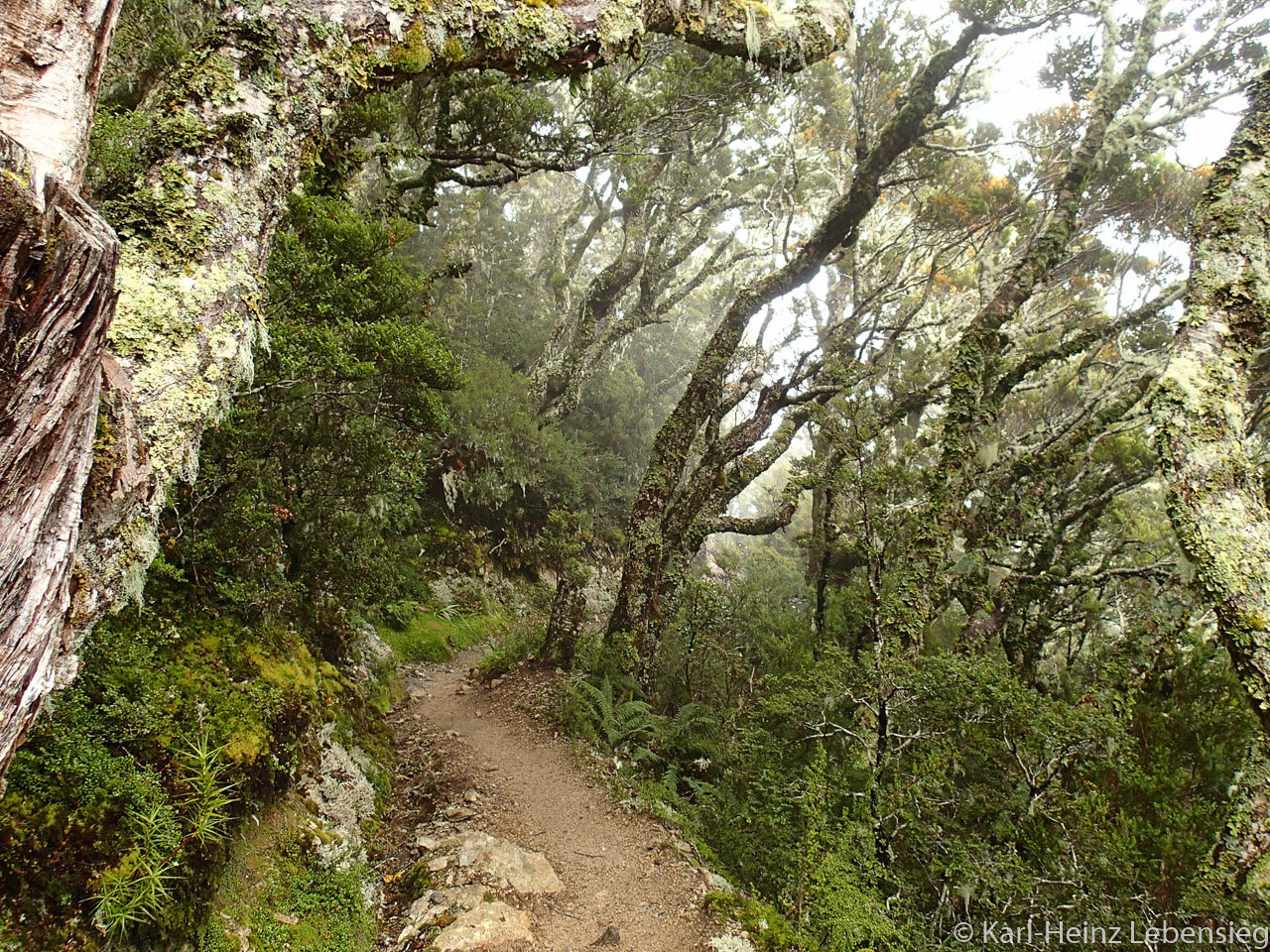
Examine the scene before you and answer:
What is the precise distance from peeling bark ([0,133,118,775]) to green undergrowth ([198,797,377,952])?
9.16 feet

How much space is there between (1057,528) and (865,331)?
4.77 metres

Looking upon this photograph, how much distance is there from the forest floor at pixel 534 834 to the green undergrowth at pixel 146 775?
123 centimetres

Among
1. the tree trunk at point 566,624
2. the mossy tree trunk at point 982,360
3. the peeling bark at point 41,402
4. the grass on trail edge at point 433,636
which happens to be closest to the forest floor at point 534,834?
the tree trunk at point 566,624

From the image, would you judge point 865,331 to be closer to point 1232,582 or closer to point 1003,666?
point 1003,666

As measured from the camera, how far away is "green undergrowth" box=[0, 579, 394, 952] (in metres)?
2.51

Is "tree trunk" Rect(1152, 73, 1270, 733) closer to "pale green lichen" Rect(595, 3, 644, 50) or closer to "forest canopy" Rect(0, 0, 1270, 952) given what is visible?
"forest canopy" Rect(0, 0, 1270, 952)

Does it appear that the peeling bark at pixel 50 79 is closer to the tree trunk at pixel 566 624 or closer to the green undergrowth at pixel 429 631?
the tree trunk at pixel 566 624

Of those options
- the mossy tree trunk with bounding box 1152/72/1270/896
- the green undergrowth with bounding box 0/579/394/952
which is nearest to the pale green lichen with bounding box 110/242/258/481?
the green undergrowth with bounding box 0/579/394/952

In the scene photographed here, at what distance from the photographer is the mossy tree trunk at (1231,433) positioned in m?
2.24

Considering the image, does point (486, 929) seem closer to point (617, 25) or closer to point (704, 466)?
point (617, 25)

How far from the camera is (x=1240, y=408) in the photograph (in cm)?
255

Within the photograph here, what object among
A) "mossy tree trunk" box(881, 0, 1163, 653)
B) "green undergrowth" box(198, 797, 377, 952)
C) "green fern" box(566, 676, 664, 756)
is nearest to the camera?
"green undergrowth" box(198, 797, 377, 952)

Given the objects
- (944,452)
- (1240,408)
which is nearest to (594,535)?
(944,452)

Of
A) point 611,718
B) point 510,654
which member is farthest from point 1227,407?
point 510,654
